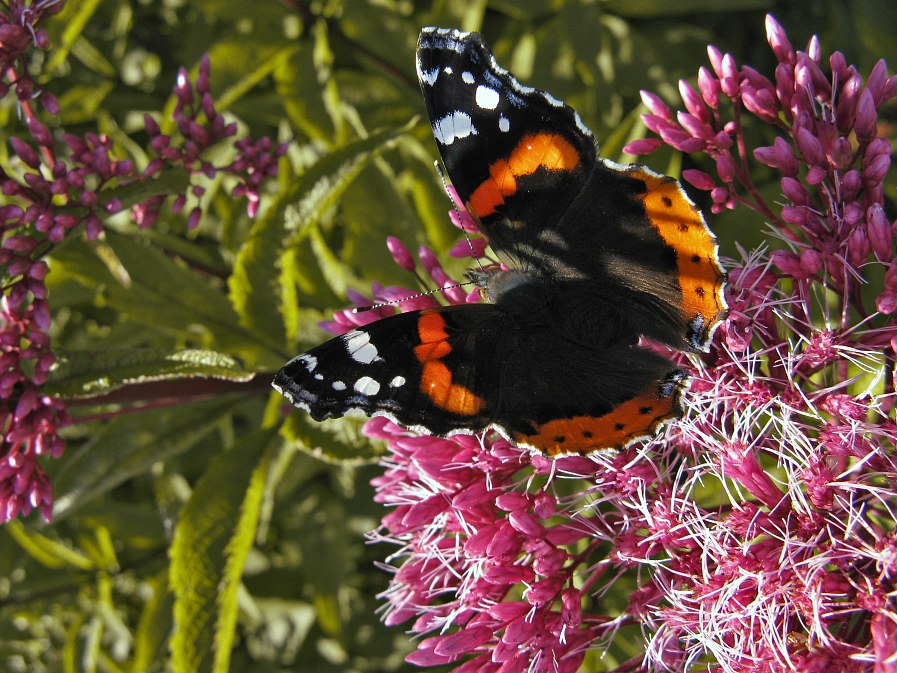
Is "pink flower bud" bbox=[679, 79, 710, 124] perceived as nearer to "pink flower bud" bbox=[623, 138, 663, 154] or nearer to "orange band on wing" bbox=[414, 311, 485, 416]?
"pink flower bud" bbox=[623, 138, 663, 154]

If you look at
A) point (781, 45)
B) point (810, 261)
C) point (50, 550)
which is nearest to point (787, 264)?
point (810, 261)

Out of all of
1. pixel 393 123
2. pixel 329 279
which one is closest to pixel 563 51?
pixel 393 123

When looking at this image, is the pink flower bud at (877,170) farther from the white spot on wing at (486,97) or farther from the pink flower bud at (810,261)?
the white spot on wing at (486,97)

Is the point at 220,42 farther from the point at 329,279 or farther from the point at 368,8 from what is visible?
the point at 329,279

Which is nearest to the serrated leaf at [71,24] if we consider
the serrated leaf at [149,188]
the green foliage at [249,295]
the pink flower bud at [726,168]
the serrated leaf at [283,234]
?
the green foliage at [249,295]

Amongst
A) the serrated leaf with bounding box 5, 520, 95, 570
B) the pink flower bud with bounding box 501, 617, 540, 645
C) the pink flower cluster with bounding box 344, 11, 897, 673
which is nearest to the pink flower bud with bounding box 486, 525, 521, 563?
the pink flower cluster with bounding box 344, 11, 897, 673

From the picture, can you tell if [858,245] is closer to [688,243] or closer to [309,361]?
[688,243]
